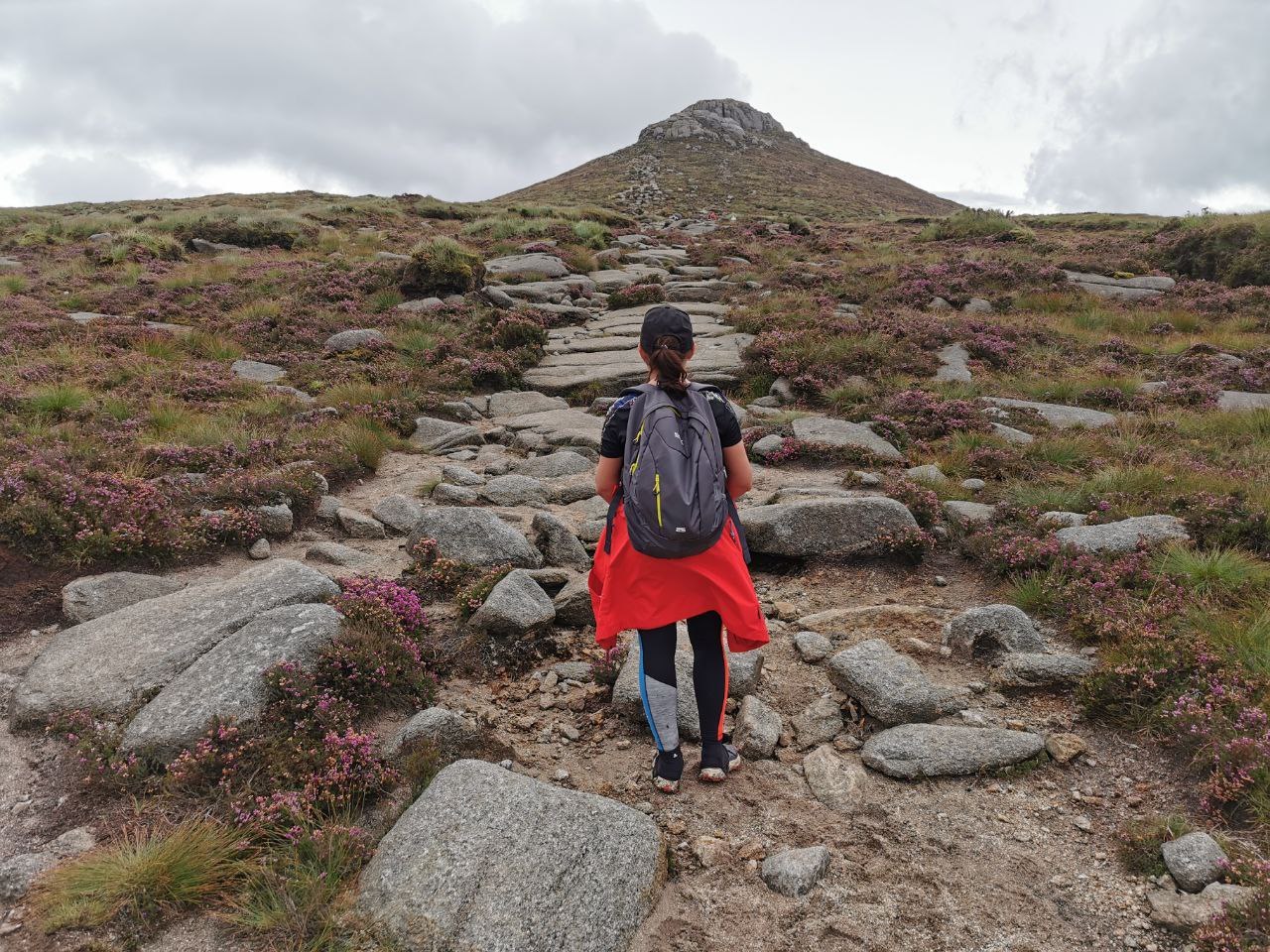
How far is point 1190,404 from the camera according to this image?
37.6 ft

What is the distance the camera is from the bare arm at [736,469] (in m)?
4.08

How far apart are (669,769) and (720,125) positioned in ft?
326

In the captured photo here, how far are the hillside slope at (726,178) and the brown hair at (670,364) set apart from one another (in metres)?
48.8

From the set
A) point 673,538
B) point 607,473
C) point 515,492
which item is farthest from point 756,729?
point 515,492

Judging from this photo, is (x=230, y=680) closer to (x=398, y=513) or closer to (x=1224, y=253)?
(x=398, y=513)

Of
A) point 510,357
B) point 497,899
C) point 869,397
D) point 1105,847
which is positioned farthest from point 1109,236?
point 497,899

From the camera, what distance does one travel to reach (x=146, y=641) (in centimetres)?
466

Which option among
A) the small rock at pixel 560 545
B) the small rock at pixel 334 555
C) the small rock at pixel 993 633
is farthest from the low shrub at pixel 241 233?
the small rock at pixel 993 633

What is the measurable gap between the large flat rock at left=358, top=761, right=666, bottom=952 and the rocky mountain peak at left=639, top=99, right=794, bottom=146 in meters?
93.0

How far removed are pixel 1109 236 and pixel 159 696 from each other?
125 feet

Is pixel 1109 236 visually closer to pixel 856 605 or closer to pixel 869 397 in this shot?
pixel 869 397

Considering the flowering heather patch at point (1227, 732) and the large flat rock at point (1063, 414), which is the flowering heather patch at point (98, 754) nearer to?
the flowering heather patch at point (1227, 732)

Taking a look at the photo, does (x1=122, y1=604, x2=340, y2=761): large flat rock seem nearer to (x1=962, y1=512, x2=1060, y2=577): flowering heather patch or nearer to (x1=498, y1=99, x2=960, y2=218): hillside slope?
(x1=962, y1=512, x2=1060, y2=577): flowering heather patch

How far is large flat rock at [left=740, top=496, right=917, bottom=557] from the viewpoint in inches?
273
